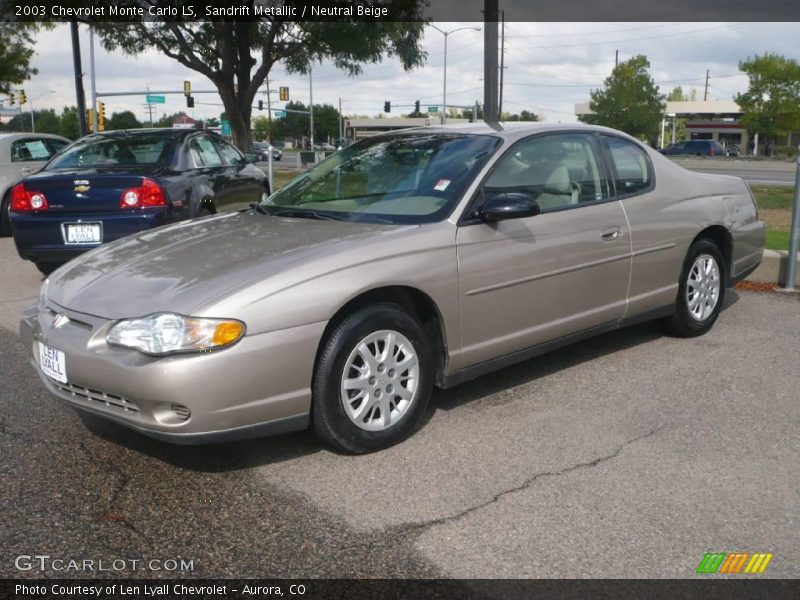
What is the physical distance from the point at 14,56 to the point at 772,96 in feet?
162

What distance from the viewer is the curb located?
7684 millimetres

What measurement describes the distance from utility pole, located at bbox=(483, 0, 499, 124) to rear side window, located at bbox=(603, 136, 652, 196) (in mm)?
5258

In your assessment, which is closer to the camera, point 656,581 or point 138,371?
point 656,581

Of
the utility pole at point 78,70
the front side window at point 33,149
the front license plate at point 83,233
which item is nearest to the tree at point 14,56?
the utility pole at point 78,70

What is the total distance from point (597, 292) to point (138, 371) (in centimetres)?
279

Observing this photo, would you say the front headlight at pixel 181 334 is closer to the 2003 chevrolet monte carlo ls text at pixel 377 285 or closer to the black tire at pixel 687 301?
the 2003 chevrolet monte carlo ls text at pixel 377 285

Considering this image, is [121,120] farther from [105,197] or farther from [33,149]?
[105,197]

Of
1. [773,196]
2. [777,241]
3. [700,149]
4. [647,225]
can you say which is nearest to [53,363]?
[647,225]

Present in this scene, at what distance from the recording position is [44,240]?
7633mm

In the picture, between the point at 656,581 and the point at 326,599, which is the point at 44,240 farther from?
the point at 656,581

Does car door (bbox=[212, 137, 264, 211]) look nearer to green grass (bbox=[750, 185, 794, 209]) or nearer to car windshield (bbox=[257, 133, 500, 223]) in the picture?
car windshield (bbox=[257, 133, 500, 223])

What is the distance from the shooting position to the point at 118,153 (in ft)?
27.4

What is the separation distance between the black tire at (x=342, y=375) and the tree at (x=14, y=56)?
1102 inches

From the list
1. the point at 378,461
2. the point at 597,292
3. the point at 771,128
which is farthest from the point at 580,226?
the point at 771,128
